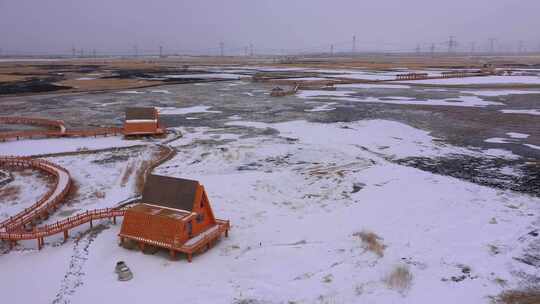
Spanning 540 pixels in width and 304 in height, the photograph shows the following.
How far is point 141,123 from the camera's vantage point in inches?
1287

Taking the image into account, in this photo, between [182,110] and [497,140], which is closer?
[497,140]

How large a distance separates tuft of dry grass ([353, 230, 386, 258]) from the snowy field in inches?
2.9

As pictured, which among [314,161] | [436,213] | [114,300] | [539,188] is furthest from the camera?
[314,161]

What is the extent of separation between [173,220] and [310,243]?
15.7ft

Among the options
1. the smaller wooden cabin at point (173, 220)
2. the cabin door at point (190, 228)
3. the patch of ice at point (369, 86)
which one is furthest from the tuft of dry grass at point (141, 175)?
the patch of ice at point (369, 86)

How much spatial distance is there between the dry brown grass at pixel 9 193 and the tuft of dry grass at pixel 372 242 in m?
15.4

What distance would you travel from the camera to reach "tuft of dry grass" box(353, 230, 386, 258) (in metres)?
14.8

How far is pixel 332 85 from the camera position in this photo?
232 feet

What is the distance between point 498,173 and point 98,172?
21120 millimetres

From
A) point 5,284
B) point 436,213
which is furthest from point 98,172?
point 436,213

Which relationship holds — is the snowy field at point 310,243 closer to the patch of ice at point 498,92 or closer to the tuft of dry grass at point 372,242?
the tuft of dry grass at point 372,242

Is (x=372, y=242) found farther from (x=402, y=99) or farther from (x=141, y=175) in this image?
(x=402, y=99)

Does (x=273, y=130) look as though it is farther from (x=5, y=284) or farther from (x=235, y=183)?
(x=5, y=284)

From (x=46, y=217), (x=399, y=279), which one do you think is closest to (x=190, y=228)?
(x=399, y=279)
